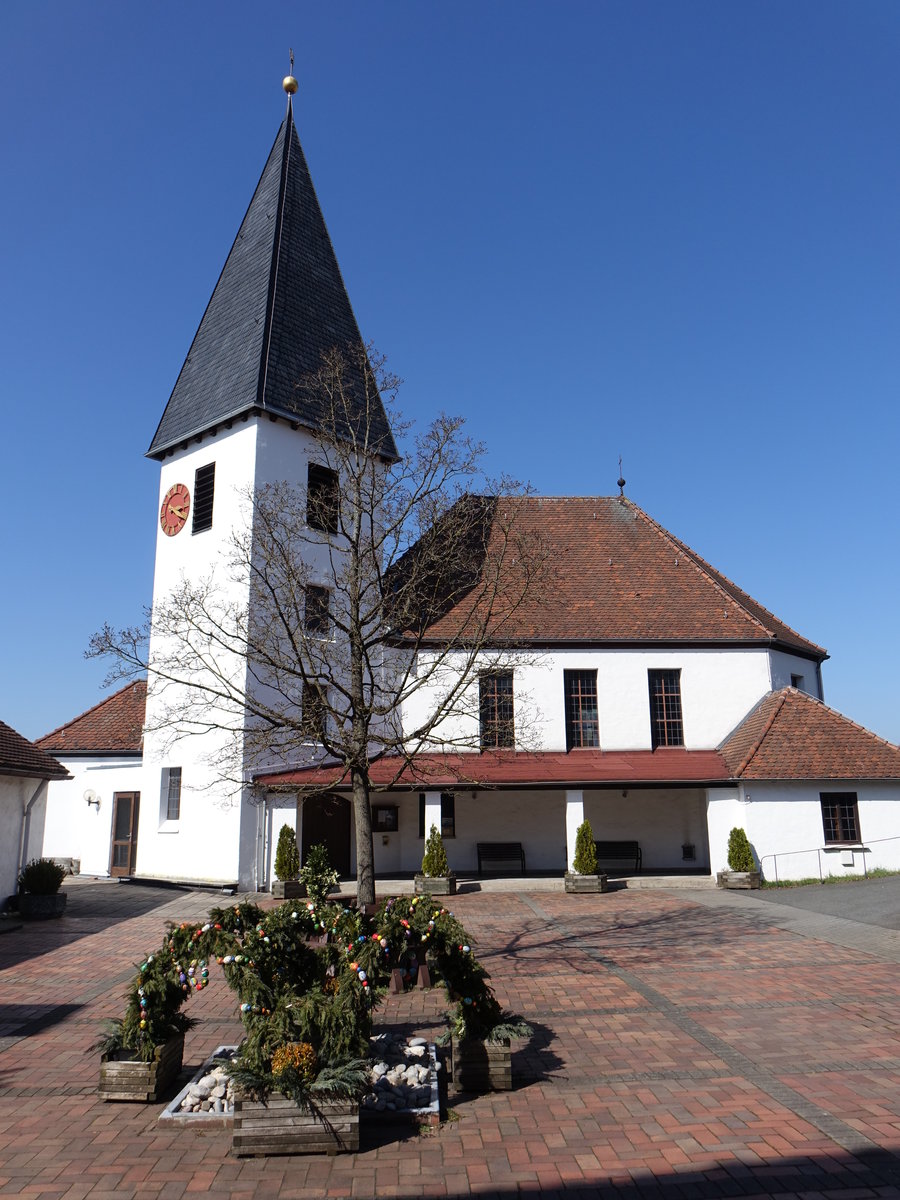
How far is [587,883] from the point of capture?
21.3 m

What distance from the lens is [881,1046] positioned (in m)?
8.73

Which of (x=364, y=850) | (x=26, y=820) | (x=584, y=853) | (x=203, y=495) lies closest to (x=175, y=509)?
(x=203, y=495)

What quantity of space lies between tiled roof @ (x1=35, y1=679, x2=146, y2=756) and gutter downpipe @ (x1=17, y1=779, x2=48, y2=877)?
7.34 metres

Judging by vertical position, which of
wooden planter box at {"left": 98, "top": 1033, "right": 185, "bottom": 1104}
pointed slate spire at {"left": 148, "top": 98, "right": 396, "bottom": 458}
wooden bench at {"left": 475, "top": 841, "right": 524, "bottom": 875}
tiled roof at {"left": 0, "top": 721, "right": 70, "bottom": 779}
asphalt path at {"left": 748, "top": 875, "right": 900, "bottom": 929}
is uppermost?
pointed slate spire at {"left": 148, "top": 98, "right": 396, "bottom": 458}

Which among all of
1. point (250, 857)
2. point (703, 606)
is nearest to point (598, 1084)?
point (250, 857)

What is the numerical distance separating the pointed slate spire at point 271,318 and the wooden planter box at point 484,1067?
1809 cm

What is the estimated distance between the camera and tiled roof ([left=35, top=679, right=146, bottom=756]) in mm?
28000

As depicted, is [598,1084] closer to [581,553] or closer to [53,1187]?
[53,1187]

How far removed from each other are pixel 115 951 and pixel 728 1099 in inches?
426

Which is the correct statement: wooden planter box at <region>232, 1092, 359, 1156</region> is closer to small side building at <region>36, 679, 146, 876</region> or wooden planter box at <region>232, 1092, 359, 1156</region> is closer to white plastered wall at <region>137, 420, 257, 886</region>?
white plastered wall at <region>137, 420, 257, 886</region>

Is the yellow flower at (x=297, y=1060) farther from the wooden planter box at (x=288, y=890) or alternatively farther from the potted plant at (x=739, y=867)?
the potted plant at (x=739, y=867)

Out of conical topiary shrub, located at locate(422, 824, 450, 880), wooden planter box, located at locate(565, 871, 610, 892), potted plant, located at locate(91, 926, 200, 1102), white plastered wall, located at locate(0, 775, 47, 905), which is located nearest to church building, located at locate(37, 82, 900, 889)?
conical topiary shrub, located at locate(422, 824, 450, 880)

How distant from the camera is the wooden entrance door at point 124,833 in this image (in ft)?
82.9

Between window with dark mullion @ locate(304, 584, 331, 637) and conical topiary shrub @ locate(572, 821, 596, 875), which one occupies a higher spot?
window with dark mullion @ locate(304, 584, 331, 637)
